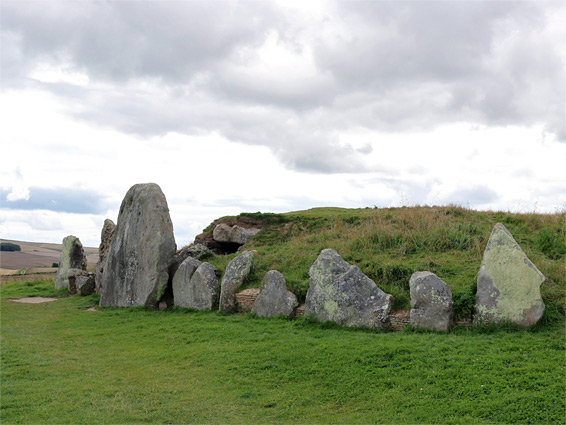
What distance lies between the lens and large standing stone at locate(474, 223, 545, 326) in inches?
448

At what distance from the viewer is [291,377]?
33.8 ft

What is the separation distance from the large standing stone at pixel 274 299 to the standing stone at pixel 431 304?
364 cm

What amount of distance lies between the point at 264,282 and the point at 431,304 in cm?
514

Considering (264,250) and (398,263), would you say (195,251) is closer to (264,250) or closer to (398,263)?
(264,250)

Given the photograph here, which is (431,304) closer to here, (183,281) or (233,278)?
(233,278)

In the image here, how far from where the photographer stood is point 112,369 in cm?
1175

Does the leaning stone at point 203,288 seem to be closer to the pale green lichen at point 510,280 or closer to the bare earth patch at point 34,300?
the pale green lichen at point 510,280

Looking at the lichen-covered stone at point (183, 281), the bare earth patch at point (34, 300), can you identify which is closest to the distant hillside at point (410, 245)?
the lichen-covered stone at point (183, 281)

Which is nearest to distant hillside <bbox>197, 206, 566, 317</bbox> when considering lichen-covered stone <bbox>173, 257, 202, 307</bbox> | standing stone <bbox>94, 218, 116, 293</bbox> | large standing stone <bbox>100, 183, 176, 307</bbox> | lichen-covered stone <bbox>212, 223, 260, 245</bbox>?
lichen-covered stone <bbox>212, 223, 260, 245</bbox>

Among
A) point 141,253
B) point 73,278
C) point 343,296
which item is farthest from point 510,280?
point 73,278

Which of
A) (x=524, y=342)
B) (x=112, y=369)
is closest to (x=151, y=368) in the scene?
(x=112, y=369)

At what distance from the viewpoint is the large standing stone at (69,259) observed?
25641mm

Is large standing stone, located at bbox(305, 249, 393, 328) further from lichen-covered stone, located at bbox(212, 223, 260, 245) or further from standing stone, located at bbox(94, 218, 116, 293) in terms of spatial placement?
standing stone, located at bbox(94, 218, 116, 293)

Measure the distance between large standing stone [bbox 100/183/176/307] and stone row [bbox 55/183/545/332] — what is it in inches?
1.5
